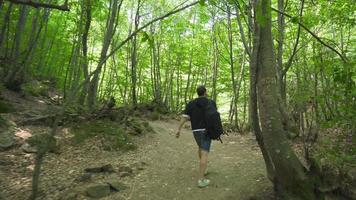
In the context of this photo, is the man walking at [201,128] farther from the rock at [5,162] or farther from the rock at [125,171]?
the rock at [5,162]

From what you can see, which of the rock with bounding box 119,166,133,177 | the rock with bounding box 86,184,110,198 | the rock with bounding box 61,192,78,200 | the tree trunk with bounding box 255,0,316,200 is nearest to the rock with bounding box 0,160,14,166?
the rock with bounding box 61,192,78,200

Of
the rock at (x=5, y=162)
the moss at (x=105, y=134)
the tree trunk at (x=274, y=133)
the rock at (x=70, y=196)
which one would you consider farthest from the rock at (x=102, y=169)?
the tree trunk at (x=274, y=133)

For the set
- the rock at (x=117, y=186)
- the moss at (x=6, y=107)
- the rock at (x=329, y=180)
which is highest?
the moss at (x=6, y=107)

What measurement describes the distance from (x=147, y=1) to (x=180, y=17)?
8.22ft

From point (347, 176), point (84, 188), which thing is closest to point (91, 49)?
point (84, 188)

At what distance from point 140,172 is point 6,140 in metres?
3.51

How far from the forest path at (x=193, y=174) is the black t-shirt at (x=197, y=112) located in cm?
120

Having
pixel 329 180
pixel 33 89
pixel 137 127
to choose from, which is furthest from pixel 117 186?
pixel 33 89

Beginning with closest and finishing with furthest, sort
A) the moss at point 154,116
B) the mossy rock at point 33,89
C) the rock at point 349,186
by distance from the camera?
1. the rock at point 349,186
2. the mossy rock at point 33,89
3. the moss at point 154,116

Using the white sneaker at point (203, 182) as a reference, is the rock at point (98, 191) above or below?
below

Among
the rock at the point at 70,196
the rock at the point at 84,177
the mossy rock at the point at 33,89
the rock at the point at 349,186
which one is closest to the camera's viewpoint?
the rock at the point at 349,186

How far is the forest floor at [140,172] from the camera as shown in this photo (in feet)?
19.2

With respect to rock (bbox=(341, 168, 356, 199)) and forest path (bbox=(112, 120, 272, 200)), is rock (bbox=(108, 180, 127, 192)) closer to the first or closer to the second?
forest path (bbox=(112, 120, 272, 200))

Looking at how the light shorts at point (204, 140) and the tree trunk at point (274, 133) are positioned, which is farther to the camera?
the light shorts at point (204, 140)
